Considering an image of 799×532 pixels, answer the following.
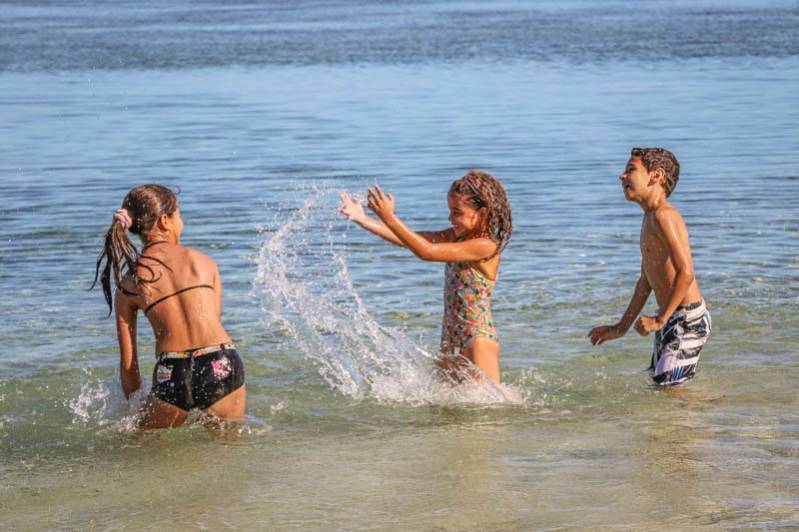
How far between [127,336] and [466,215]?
180cm

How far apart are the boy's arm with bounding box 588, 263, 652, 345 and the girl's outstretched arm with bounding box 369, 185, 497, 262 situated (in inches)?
29.3

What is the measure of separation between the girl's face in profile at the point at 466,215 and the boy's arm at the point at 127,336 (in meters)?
1.67

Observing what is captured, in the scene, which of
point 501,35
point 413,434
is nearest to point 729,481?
point 413,434

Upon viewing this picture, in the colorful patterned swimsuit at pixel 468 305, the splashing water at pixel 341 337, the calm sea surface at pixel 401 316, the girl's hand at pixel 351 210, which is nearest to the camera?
the calm sea surface at pixel 401 316

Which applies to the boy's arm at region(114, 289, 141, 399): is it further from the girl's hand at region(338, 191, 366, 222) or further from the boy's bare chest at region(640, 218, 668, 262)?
the boy's bare chest at region(640, 218, 668, 262)

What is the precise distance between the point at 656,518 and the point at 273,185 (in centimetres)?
1096

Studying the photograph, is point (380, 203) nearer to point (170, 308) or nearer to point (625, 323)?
point (170, 308)

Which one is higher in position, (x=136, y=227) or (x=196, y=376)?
(x=136, y=227)

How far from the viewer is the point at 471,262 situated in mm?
6668

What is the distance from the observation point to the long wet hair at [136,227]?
19.3 ft

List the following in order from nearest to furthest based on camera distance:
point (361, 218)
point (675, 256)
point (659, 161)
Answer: point (361, 218)
point (675, 256)
point (659, 161)

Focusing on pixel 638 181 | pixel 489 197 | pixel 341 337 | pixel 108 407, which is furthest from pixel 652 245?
pixel 108 407

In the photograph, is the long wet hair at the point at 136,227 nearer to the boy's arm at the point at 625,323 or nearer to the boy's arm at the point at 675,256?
the boy's arm at the point at 625,323

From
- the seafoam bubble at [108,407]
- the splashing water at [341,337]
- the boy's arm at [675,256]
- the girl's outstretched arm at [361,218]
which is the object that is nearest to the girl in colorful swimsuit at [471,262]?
Result: the splashing water at [341,337]
